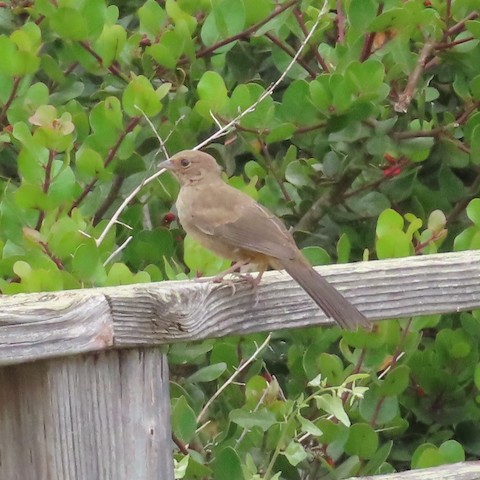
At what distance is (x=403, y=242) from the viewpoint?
328 cm

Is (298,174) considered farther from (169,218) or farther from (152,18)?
(152,18)

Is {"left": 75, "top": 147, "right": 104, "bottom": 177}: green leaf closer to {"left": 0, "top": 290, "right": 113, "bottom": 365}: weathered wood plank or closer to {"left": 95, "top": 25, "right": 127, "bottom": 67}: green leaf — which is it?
{"left": 95, "top": 25, "right": 127, "bottom": 67}: green leaf

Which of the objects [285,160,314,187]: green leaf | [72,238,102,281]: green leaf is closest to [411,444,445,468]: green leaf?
[72,238,102,281]: green leaf

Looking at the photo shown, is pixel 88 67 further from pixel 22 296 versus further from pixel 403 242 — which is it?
pixel 22 296

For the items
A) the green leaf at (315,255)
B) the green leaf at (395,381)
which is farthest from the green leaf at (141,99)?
the green leaf at (395,381)

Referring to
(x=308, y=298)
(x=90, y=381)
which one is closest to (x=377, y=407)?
(x=308, y=298)

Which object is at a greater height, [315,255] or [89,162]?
[89,162]

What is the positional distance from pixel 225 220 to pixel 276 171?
52 centimetres

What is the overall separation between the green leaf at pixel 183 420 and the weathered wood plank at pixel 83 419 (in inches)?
33.0

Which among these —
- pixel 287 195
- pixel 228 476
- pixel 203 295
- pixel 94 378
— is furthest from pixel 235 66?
pixel 94 378

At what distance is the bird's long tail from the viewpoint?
8.11 feet

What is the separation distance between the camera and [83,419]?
2.01 m

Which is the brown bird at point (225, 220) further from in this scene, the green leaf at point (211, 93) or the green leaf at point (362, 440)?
the green leaf at point (362, 440)

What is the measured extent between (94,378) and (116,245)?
1.75 m
